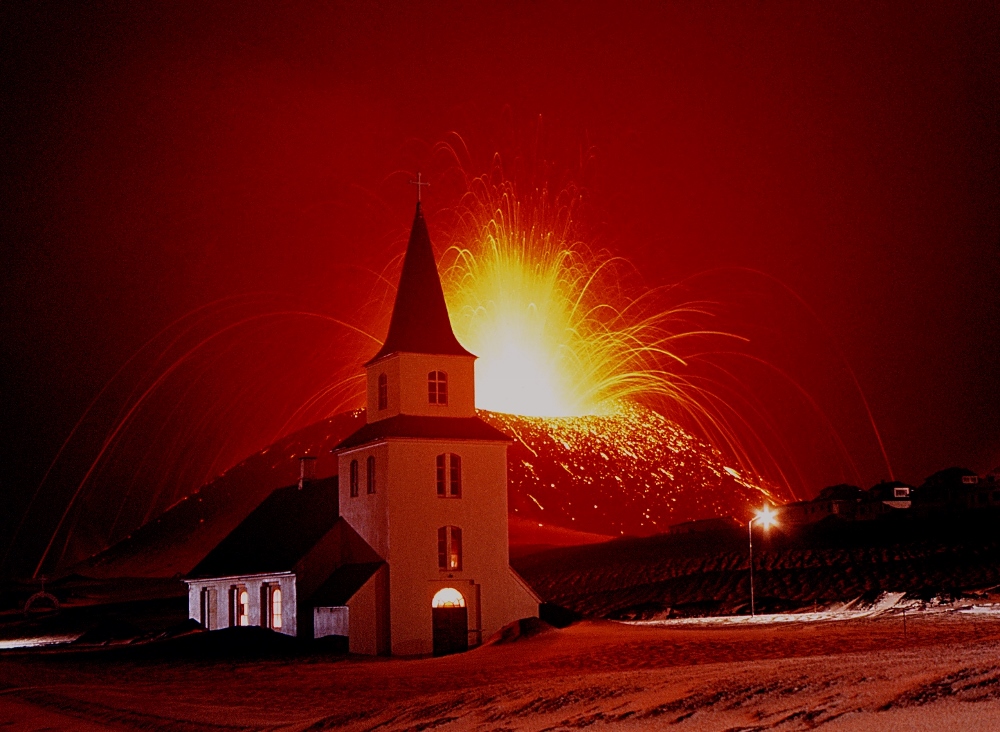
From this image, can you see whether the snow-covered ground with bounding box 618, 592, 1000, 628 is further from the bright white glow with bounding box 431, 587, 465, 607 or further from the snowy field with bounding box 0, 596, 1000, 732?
the bright white glow with bounding box 431, 587, 465, 607

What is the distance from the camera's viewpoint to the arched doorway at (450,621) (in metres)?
44.9

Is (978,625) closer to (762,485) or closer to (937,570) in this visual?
(937,570)

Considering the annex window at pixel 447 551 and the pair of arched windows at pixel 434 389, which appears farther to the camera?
the pair of arched windows at pixel 434 389

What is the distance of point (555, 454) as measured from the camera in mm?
137375

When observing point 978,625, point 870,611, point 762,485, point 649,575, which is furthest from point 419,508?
point 762,485

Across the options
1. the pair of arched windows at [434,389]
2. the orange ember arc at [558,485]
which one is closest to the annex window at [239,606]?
the pair of arched windows at [434,389]

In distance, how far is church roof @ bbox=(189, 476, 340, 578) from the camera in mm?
49812

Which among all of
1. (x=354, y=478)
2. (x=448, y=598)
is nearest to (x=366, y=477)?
(x=354, y=478)

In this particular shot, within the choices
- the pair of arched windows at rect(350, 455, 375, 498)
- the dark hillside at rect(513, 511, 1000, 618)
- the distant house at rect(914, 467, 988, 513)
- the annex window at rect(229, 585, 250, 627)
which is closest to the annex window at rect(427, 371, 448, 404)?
the pair of arched windows at rect(350, 455, 375, 498)

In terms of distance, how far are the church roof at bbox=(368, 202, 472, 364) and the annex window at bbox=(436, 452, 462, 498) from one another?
432 cm

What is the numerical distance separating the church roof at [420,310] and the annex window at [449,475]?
170 inches

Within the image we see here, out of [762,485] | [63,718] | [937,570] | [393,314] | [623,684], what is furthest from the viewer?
[762,485]

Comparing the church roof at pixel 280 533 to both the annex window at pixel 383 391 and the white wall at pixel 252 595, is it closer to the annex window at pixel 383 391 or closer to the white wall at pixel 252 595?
the white wall at pixel 252 595

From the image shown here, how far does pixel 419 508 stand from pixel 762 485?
373 feet
